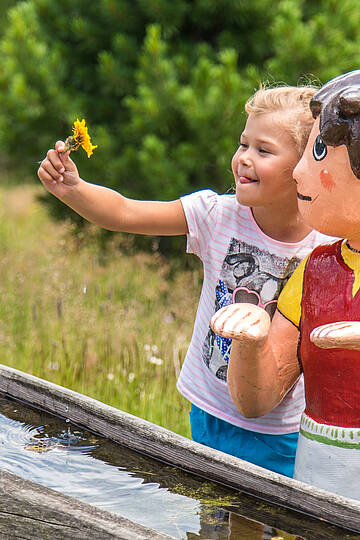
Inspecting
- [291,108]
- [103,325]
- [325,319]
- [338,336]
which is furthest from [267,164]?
[103,325]

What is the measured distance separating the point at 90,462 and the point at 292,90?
1063 mm

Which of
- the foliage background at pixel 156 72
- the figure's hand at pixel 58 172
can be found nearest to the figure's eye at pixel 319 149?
the figure's hand at pixel 58 172

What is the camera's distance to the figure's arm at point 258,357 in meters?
1.58

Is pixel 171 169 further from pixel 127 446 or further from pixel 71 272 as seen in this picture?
pixel 127 446

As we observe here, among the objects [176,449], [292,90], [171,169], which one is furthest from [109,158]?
[176,449]

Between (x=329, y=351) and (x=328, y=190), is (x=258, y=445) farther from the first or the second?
(x=328, y=190)

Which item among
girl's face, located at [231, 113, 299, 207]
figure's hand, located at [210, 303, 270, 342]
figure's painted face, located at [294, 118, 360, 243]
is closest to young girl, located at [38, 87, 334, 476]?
girl's face, located at [231, 113, 299, 207]

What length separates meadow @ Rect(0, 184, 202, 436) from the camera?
3.22 meters

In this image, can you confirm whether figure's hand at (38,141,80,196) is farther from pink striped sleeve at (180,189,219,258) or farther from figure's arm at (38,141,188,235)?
pink striped sleeve at (180,189,219,258)

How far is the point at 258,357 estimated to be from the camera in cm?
166

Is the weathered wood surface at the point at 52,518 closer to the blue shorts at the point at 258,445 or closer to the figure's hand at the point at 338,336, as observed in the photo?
the figure's hand at the point at 338,336

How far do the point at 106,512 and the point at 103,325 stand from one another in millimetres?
2430

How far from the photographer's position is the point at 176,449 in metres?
1.65

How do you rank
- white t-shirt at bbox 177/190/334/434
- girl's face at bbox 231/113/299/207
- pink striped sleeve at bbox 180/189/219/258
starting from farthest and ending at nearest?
pink striped sleeve at bbox 180/189/219/258
white t-shirt at bbox 177/190/334/434
girl's face at bbox 231/113/299/207
